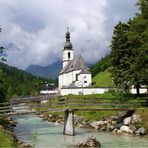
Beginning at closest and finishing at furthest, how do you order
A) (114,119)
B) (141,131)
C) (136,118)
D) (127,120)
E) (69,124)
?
(141,131) < (69,124) < (136,118) < (127,120) < (114,119)

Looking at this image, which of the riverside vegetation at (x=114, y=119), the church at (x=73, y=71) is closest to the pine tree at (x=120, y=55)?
the riverside vegetation at (x=114, y=119)

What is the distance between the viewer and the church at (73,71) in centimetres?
14550

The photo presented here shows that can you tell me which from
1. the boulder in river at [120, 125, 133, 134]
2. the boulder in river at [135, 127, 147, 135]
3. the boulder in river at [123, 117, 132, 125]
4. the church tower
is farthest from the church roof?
the boulder in river at [135, 127, 147, 135]

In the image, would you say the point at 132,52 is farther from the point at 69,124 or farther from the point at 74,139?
the point at 74,139

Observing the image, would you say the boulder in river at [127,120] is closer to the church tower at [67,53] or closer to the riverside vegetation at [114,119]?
the riverside vegetation at [114,119]

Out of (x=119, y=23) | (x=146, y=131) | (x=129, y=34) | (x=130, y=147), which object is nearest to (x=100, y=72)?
(x=119, y=23)

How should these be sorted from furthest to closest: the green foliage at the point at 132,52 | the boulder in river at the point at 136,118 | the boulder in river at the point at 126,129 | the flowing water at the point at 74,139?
the green foliage at the point at 132,52 → the boulder in river at the point at 136,118 → the boulder in river at the point at 126,129 → the flowing water at the point at 74,139

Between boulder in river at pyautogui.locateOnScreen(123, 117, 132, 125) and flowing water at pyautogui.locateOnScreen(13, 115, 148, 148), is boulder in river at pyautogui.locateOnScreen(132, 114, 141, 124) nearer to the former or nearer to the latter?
boulder in river at pyautogui.locateOnScreen(123, 117, 132, 125)

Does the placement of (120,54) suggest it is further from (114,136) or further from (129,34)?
(114,136)

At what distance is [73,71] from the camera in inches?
6043

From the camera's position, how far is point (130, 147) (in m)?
44.9

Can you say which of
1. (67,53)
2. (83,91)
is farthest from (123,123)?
(67,53)

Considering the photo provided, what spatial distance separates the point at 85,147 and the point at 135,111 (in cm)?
1940

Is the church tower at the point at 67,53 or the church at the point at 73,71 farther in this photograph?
the church tower at the point at 67,53
